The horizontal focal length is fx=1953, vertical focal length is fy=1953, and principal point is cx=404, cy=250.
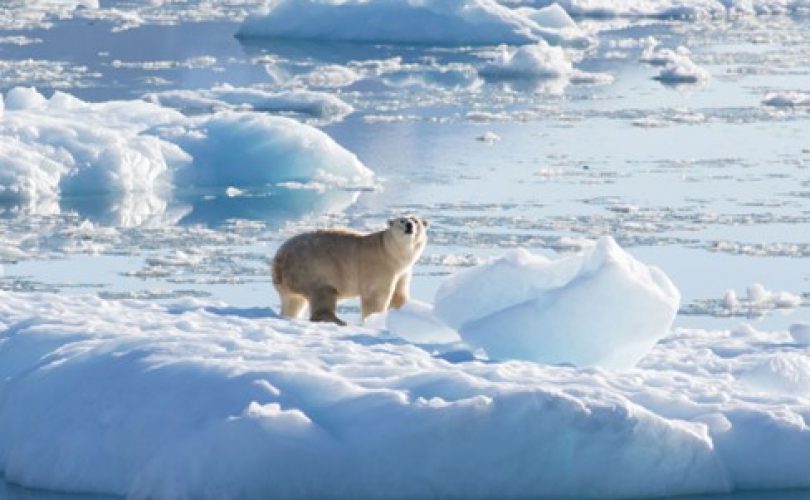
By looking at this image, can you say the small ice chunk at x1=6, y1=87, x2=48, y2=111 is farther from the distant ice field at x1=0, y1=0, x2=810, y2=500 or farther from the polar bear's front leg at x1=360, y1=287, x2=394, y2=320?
the polar bear's front leg at x1=360, y1=287, x2=394, y2=320

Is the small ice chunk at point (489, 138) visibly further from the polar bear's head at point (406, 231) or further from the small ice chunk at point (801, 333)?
the small ice chunk at point (801, 333)

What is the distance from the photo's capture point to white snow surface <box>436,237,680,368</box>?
6.45 m

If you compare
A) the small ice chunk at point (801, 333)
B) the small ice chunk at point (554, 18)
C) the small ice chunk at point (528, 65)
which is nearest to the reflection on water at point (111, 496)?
the small ice chunk at point (801, 333)

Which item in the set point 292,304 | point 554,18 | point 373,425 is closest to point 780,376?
point 373,425

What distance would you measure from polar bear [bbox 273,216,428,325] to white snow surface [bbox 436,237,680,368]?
0.93 m

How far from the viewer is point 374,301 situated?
7.66 m

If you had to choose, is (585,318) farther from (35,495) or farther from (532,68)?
(532,68)

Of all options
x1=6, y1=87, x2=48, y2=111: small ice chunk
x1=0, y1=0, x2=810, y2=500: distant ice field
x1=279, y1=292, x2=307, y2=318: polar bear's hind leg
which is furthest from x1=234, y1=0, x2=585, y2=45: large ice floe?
x1=279, y1=292, x2=307, y2=318: polar bear's hind leg

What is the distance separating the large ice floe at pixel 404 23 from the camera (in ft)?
76.7

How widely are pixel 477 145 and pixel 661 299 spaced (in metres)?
8.70

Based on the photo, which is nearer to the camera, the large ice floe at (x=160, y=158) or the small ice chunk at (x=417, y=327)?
the small ice chunk at (x=417, y=327)

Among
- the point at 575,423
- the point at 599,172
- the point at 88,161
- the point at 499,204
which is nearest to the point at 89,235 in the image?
the point at 88,161

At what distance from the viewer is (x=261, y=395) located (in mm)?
5738

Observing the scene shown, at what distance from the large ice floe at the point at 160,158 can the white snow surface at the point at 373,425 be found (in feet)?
21.0
